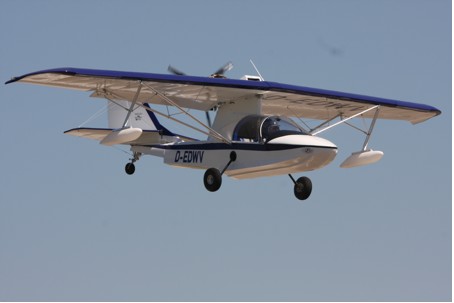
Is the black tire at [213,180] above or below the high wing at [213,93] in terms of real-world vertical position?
below

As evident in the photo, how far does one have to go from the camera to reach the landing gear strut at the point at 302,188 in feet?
120

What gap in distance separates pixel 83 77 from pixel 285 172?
6.45 meters

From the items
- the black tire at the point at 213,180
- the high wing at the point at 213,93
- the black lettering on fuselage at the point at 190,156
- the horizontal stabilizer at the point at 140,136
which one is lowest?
the black tire at the point at 213,180

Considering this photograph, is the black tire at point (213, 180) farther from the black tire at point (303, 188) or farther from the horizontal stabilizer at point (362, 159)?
the horizontal stabilizer at point (362, 159)

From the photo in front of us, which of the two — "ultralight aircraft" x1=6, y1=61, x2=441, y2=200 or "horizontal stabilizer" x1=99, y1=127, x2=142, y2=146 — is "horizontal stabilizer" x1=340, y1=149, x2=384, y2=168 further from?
"horizontal stabilizer" x1=99, y1=127, x2=142, y2=146

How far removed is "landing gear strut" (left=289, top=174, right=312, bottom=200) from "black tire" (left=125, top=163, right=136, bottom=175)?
637 centimetres

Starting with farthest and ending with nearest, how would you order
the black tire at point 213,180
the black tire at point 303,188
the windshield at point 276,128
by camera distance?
1. the black tire at point 303,188
2. the black tire at point 213,180
3. the windshield at point 276,128

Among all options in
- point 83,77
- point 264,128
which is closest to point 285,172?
point 264,128

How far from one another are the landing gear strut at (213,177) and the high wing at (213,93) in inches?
84.3

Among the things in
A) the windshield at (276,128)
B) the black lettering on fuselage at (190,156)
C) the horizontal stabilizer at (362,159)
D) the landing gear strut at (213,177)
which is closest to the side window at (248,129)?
the windshield at (276,128)

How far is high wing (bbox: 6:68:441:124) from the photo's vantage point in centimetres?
3497

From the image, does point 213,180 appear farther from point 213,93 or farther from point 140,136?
point 140,136

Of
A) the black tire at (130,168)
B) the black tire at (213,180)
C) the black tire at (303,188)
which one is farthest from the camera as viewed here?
the black tire at (130,168)

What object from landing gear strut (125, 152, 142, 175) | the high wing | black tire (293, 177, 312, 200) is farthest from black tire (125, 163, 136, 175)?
black tire (293, 177, 312, 200)
